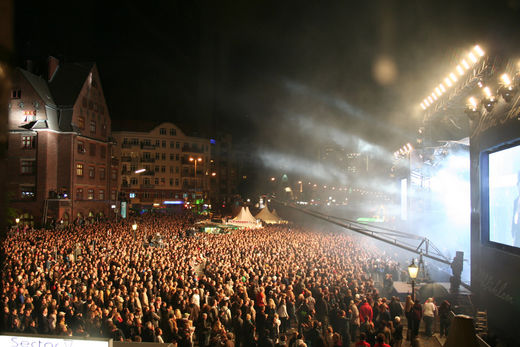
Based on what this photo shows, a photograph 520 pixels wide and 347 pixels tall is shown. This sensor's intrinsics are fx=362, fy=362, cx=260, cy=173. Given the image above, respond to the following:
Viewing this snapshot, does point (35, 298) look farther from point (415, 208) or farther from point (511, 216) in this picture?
point (415, 208)

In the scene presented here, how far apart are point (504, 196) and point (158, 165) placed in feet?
205

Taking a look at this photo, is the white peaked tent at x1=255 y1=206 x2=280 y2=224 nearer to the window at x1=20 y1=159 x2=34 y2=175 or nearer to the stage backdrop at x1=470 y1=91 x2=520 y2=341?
the window at x1=20 y1=159 x2=34 y2=175

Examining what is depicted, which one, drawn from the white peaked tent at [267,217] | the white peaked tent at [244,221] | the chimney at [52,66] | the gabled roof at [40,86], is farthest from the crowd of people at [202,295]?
the chimney at [52,66]

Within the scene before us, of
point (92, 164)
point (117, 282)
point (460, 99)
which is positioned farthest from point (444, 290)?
point (92, 164)

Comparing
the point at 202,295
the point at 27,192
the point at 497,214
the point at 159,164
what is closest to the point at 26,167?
the point at 27,192

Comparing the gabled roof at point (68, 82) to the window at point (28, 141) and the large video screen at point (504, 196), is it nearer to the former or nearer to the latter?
the window at point (28, 141)

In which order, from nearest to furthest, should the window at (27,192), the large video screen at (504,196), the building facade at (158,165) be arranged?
the large video screen at (504,196) → the window at (27,192) → the building facade at (158,165)

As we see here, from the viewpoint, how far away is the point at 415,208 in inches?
1054

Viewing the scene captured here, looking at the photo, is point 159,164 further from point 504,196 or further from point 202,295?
point 504,196

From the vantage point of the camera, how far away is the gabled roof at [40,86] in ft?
118

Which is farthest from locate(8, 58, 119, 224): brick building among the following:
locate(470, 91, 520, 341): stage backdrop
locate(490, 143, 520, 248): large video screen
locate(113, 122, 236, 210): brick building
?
locate(490, 143, 520, 248): large video screen

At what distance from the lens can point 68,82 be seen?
40000mm

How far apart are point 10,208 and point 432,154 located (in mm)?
35747

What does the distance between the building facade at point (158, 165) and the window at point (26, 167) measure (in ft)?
84.7
